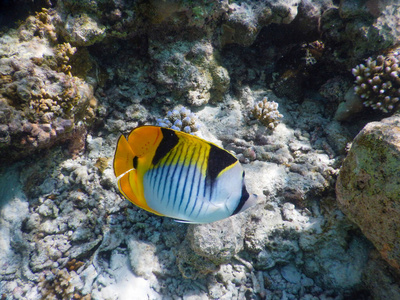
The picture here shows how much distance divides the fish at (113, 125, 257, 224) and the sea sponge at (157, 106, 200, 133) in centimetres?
183

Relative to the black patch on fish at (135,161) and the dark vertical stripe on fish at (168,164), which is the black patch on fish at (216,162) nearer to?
the dark vertical stripe on fish at (168,164)

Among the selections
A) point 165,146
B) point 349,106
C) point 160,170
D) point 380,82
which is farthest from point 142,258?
point 380,82

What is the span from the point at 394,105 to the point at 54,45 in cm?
504

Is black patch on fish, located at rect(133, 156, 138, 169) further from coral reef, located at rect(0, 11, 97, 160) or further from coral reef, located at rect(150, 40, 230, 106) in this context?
coral reef, located at rect(150, 40, 230, 106)

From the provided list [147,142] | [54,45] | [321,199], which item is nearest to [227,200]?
[147,142]

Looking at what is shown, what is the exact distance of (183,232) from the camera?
288cm

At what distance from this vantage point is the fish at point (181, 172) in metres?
1.27

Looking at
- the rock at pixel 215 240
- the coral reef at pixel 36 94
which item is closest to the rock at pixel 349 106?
the rock at pixel 215 240

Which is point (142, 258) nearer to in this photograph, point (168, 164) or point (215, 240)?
point (215, 240)

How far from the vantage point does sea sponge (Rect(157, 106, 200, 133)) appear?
3.12 meters

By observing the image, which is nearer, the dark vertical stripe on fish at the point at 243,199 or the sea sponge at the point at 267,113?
the dark vertical stripe on fish at the point at 243,199

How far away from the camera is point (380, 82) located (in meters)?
3.43

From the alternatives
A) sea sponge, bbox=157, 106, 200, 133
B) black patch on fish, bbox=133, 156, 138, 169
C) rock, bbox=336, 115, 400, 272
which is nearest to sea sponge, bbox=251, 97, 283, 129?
sea sponge, bbox=157, 106, 200, 133

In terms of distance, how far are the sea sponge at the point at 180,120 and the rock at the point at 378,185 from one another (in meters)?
2.01
